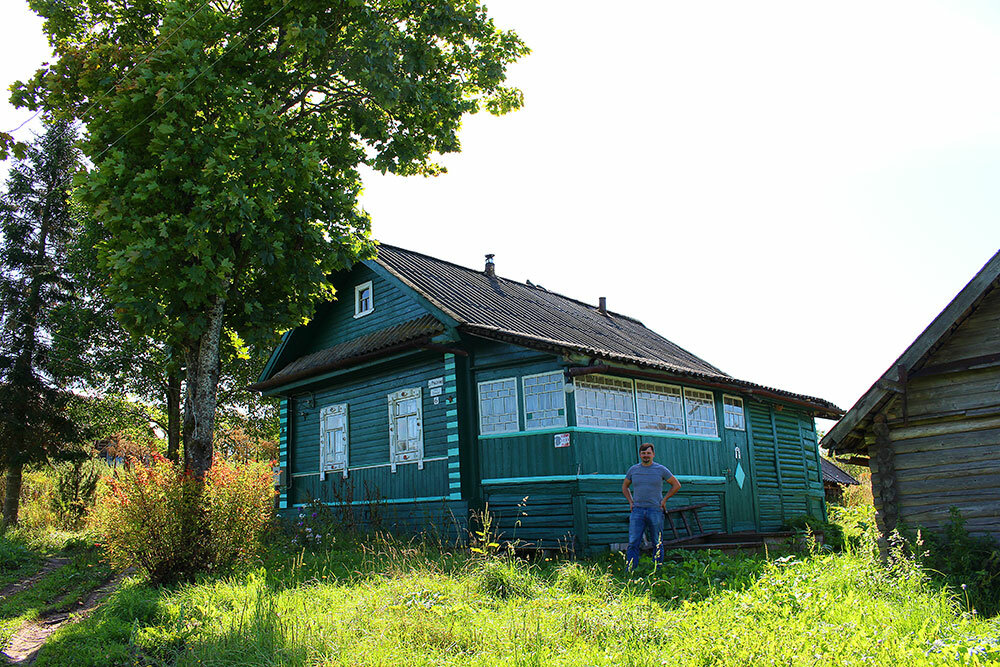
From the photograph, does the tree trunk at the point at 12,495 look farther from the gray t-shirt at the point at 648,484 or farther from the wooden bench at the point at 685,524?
the gray t-shirt at the point at 648,484

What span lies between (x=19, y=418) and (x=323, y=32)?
14383mm

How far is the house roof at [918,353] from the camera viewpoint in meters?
8.92

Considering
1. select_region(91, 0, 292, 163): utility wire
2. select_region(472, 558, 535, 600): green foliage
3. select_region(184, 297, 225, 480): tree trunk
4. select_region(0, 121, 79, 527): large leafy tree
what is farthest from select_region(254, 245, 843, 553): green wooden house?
select_region(0, 121, 79, 527): large leafy tree

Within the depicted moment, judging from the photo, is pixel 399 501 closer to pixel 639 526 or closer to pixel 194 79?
pixel 639 526

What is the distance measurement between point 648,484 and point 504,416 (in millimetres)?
3543

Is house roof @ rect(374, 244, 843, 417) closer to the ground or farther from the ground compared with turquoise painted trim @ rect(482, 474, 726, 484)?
farther from the ground

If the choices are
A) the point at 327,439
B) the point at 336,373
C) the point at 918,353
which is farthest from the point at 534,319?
the point at 918,353

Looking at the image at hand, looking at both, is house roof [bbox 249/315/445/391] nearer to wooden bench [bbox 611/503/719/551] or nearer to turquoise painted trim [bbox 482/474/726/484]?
turquoise painted trim [bbox 482/474/726/484]

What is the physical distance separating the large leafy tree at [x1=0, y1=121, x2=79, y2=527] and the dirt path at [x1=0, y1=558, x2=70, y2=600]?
540cm

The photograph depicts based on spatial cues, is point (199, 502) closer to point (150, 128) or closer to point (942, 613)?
point (150, 128)

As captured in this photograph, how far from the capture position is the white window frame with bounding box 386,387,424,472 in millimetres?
13992

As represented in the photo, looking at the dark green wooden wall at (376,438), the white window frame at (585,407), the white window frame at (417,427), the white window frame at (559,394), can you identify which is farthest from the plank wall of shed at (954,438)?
the white window frame at (417,427)

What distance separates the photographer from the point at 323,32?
38.5ft

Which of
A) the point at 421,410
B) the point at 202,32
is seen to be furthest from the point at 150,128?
the point at 421,410
